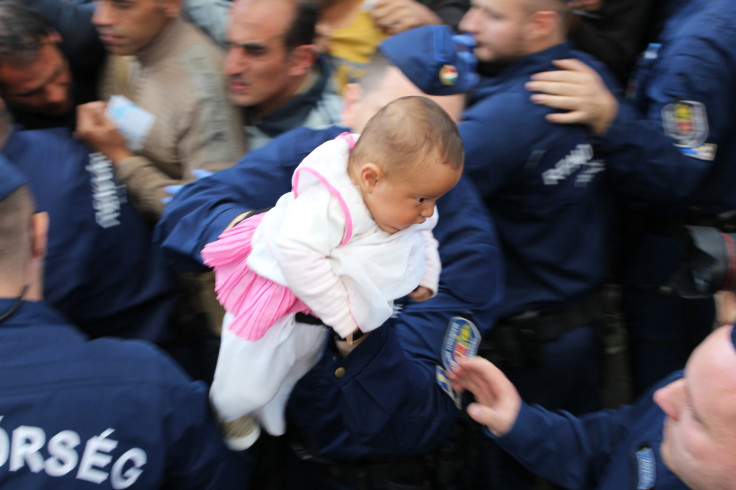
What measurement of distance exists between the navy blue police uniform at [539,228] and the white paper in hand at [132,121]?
117 centimetres

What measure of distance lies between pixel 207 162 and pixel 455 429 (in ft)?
4.06

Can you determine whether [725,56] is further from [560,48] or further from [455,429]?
[455,429]

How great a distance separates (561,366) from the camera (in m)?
2.48

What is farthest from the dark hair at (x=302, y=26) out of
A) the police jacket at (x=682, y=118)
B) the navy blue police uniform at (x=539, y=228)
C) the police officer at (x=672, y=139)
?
the police jacket at (x=682, y=118)

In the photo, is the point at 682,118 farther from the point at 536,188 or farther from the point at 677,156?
the point at 536,188

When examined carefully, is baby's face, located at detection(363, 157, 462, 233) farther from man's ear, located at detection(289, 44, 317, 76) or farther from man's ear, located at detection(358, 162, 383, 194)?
man's ear, located at detection(289, 44, 317, 76)

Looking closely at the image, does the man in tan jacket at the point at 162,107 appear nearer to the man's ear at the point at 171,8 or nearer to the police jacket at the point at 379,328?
the man's ear at the point at 171,8

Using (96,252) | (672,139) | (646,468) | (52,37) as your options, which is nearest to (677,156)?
(672,139)

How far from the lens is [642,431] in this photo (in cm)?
149

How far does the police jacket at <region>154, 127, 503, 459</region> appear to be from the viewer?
161 cm

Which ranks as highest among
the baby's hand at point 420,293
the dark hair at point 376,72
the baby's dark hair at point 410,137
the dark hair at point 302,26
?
the baby's dark hair at point 410,137

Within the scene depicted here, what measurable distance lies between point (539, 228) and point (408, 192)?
1063 millimetres

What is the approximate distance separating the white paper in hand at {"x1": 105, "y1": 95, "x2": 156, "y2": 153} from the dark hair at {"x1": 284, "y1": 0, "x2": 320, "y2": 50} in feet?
1.93

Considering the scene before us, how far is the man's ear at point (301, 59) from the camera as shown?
2.66 meters
